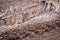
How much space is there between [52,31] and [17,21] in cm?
166

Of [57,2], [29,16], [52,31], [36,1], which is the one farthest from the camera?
[36,1]

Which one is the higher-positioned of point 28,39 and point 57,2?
point 57,2

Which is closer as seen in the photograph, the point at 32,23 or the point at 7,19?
the point at 32,23

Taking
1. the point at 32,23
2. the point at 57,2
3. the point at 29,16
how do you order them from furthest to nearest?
1. the point at 57,2
2. the point at 29,16
3. the point at 32,23

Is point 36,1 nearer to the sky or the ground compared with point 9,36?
nearer to the sky

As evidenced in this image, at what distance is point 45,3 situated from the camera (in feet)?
25.2

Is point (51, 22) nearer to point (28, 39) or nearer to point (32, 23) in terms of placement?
point (32, 23)

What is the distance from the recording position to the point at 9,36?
14.9 ft

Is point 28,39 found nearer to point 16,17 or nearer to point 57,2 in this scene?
point 16,17

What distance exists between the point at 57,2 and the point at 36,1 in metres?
1.33

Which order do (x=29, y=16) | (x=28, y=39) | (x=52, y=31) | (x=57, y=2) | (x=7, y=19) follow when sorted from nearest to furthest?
(x=28, y=39), (x=52, y=31), (x=7, y=19), (x=29, y=16), (x=57, y=2)

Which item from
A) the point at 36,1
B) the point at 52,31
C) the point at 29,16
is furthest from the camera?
the point at 36,1

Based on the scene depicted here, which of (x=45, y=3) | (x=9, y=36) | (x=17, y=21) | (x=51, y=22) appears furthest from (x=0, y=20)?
(x=45, y=3)

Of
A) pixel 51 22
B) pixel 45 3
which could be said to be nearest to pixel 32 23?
pixel 51 22
